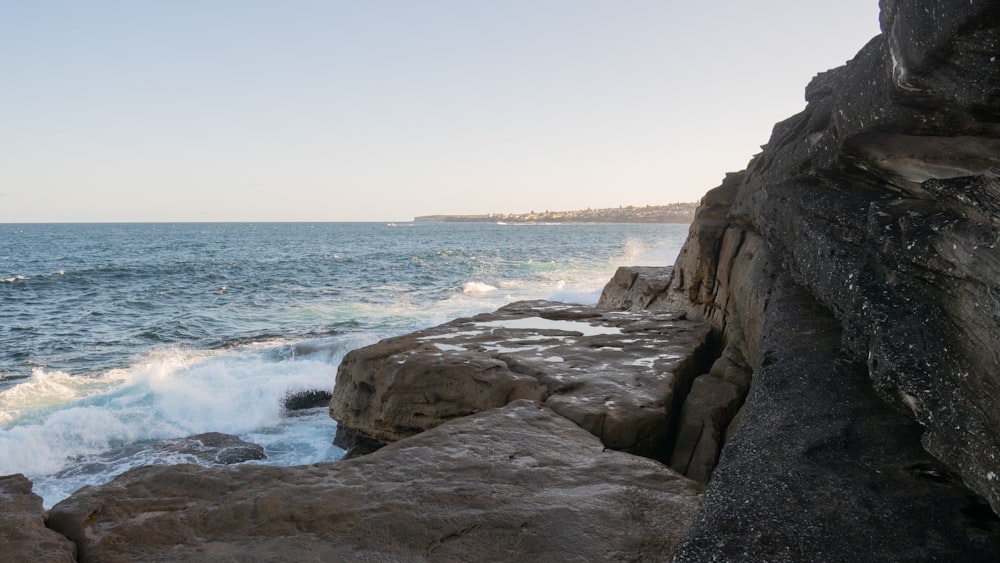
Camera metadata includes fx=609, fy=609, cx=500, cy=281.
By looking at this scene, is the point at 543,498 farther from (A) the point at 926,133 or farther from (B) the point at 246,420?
(B) the point at 246,420

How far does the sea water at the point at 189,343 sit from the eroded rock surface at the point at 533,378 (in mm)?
1962

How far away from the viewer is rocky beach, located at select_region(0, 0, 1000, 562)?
2826 mm

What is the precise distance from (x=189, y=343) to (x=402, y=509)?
51.6 feet

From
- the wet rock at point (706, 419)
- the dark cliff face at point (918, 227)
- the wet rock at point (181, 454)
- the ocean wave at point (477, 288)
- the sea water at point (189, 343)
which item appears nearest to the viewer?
the dark cliff face at point (918, 227)

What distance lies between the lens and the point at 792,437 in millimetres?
3871

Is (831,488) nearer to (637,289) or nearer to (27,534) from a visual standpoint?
(27,534)

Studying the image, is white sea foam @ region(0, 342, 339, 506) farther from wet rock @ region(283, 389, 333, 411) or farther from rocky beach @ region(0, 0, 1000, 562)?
A: rocky beach @ region(0, 0, 1000, 562)

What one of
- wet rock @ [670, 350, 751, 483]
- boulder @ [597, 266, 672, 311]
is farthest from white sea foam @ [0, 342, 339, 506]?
boulder @ [597, 266, 672, 311]

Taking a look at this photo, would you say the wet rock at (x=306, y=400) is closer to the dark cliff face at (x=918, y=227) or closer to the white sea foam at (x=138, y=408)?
the white sea foam at (x=138, y=408)

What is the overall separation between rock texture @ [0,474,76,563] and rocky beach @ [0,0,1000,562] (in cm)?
2

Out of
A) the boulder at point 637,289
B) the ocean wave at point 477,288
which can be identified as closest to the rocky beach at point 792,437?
the boulder at point 637,289

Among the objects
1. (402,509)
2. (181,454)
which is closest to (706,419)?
(402,509)

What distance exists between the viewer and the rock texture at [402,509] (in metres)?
3.63

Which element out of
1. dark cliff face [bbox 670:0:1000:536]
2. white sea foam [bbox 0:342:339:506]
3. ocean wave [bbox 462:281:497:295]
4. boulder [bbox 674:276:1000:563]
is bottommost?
white sea foam [bbox 0:342:339:506]
